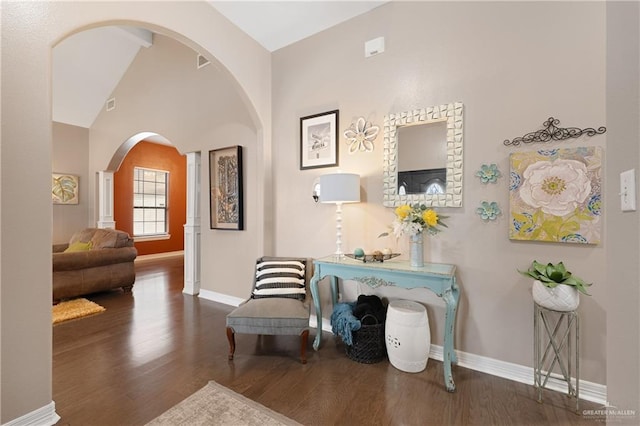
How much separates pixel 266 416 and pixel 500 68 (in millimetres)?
2884

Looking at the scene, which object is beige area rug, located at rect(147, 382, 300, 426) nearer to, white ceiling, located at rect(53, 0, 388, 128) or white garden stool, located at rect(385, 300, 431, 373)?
white garden stool, located at rect(385, 300, 431, 373)

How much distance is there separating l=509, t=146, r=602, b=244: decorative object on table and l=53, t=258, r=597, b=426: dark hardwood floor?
3.60 feet

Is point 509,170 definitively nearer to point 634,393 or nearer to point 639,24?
point 639,24

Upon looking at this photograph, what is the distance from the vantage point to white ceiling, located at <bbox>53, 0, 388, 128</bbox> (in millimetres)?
2568

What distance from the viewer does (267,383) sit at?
190 cm

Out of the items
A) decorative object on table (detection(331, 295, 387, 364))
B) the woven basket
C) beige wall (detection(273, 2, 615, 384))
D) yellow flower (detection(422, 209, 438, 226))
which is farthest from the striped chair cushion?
yellow flower (detection(422, 209, 438, 226))

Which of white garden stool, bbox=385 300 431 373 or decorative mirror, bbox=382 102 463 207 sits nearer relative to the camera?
white garden stool, bbox=385 300 431 373

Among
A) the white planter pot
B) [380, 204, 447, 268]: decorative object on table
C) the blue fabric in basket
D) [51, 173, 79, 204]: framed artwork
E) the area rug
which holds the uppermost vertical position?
[51, 173, 79, 204]: framed artwork

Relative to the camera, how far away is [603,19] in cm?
171

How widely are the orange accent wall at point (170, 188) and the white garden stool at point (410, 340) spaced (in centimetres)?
670

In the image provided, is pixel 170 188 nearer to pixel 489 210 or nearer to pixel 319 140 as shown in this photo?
pixel 319 140

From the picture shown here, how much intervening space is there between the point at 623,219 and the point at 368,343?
1804 millimetres

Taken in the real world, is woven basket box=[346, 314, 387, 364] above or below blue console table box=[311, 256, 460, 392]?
below

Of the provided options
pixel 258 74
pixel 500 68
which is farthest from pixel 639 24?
pixel 258 74
